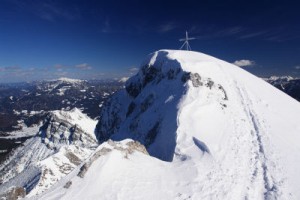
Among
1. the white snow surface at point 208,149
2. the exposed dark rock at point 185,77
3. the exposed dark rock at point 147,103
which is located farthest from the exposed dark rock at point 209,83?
the exposed dark rock at point 147,103

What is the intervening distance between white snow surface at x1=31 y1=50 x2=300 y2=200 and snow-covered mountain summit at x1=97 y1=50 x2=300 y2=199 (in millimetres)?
111

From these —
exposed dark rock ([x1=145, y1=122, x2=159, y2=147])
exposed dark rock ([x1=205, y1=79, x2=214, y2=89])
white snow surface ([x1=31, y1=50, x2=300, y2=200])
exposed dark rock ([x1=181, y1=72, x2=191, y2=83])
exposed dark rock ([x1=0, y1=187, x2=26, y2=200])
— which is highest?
exposed dark rock ([x1=181, y1=72, x2=191, y2=83])

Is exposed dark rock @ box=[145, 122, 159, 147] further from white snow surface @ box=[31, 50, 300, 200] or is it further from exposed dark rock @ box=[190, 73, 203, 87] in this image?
exposed dark rock @ box=[190, 73, 203, 87]

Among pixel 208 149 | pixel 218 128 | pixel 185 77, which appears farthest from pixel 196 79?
pixel 208 149

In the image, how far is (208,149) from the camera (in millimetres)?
36469

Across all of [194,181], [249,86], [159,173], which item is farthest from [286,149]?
[249,86]

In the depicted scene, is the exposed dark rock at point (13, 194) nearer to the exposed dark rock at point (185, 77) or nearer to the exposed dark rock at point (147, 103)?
the exposed dark rock at point (147, 103)

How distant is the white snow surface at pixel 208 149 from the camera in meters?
27.1

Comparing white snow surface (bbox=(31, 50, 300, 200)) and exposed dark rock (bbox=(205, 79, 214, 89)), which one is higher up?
exposed dark rock (bbox=(205, 79, 214, 89))

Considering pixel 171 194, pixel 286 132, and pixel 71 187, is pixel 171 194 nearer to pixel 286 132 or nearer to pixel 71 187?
pixel 71 187

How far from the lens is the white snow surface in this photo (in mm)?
27125

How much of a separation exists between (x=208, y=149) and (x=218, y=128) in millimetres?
7310

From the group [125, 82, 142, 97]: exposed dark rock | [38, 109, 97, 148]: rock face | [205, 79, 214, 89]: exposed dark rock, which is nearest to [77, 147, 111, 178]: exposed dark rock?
[205, 79, 214, 89]: exposed dark rock

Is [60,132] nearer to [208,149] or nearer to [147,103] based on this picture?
[147,103]
